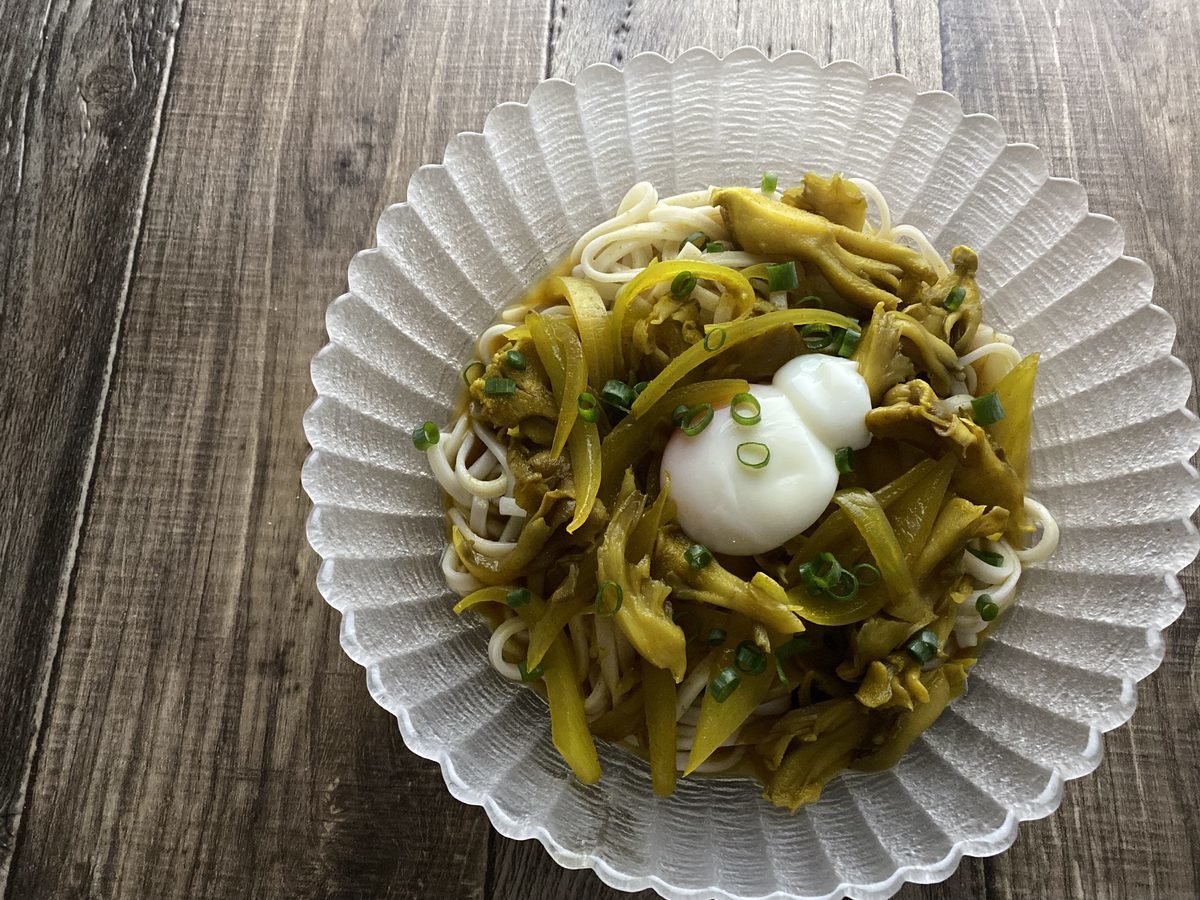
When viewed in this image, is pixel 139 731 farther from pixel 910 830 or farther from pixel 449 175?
pixel 910 830

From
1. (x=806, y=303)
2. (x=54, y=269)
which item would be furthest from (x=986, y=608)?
(x=54, y=269)

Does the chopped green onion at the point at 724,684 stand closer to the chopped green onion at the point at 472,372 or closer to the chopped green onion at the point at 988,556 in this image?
the chopped green onion at the point at 988,556

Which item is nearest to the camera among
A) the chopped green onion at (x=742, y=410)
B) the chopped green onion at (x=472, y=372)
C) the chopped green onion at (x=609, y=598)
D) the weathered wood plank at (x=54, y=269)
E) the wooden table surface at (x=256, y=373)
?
the chopped green onion at (x=609, y=598)

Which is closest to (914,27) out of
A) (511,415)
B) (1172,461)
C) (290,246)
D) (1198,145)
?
(1198,145)

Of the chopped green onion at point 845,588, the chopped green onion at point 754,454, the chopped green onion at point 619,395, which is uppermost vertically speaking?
the chopped green onion at point 754,454

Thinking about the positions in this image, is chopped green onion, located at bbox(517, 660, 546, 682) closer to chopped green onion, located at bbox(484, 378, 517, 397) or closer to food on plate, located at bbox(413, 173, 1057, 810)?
food on plate, located at bbox(413, 173, 1057, 810)

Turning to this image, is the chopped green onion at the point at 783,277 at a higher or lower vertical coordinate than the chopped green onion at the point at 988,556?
higher

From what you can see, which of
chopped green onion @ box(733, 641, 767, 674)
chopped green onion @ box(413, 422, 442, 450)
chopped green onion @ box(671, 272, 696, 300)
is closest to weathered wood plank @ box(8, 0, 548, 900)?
chopped green onion @ box(413, 422, 442, 450)

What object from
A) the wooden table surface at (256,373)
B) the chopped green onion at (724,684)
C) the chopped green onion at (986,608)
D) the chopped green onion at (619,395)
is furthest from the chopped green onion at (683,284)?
the wooden table surface at (256,373)
